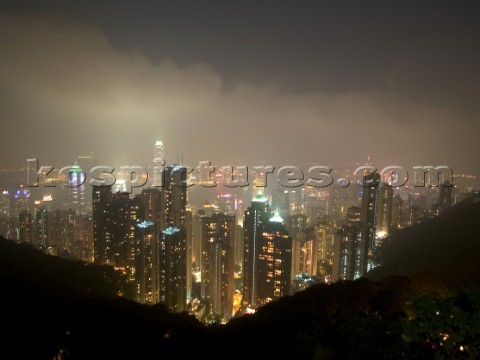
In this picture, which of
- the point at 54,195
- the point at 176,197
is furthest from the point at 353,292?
the point at 54,195

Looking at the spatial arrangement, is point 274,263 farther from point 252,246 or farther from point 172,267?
point 172,267

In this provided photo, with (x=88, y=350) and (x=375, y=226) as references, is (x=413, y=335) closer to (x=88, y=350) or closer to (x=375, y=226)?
(x=88, y=350)

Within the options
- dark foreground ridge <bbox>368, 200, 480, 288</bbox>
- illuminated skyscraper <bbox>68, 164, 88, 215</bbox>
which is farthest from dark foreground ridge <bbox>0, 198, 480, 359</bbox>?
illuminated skyscraper <bbox>68, 164, 88, 215</bbox>

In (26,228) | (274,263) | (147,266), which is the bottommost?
(274,263)

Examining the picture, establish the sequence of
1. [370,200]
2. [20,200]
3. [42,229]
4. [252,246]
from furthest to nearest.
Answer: [20,200]
[370,200]
[42,229]
[252,246]

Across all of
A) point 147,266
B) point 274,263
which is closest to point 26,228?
point 147,266

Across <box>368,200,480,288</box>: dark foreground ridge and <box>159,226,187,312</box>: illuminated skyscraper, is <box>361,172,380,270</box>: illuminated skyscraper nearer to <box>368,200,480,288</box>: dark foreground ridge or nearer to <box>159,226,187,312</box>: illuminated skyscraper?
<box>368,200,480,288</box>: dark foreground ridge
